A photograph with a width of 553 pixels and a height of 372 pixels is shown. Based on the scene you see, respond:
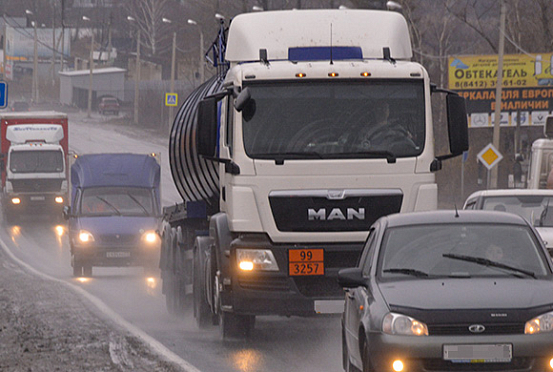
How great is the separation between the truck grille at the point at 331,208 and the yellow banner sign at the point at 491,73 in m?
46.5

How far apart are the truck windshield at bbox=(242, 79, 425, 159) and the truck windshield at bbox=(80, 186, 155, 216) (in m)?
14.7

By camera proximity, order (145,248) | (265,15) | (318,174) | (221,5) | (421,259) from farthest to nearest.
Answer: (221,5)
(145,248)
(265,15)
(318,174)
(421,259)

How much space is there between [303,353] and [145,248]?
1389cm

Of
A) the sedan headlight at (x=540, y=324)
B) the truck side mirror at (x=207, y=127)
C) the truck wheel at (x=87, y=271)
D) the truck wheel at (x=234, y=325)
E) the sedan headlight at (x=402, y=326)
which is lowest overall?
the truck wheel at (x=87, y=271)

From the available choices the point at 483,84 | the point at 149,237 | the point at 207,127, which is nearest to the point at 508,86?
the point at 483,84

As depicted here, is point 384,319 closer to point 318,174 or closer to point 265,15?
point 318,174

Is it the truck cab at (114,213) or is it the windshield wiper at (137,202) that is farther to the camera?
the windshield wiper at (137,202)

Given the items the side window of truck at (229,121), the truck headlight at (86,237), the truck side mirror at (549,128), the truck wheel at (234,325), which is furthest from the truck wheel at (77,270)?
the side window of truck at (229,121)

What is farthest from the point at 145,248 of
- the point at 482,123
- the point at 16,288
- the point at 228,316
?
the point at 482,123

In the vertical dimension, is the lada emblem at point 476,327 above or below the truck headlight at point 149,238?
above

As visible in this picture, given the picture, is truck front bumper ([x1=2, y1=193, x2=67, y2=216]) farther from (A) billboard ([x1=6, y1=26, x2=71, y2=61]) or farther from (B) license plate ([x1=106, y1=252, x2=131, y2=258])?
(A) billboard ([x1=6, y1=26, x2=71, y2=61])

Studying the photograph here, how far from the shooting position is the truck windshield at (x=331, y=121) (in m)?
12.7

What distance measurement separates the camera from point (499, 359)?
8133 millimetres

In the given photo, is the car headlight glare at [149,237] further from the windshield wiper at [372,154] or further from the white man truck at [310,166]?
the windshield wiper at [372,154]
